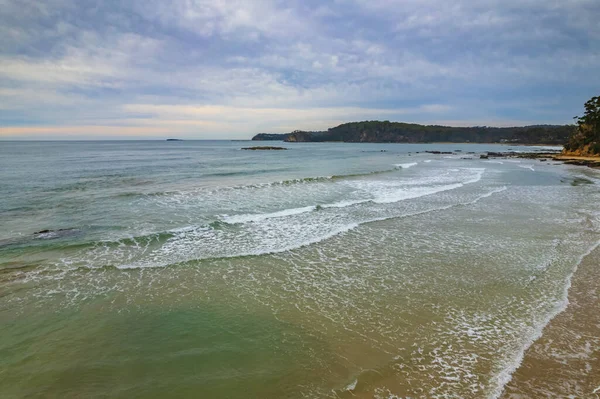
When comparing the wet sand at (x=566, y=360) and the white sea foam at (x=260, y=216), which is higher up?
the white sea foam at (x=260, y=216)

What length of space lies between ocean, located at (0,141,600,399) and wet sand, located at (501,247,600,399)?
0.18 m

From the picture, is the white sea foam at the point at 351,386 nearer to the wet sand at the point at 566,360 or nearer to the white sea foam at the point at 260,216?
the wet sand at the point at 566,360

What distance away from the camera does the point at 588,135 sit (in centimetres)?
6631

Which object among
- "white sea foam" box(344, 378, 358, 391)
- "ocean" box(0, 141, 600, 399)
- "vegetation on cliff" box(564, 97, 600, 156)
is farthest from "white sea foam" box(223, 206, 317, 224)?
"vegetation on cliff" box(564, 97, 600, 156)

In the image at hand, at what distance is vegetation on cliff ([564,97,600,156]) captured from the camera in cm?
6269

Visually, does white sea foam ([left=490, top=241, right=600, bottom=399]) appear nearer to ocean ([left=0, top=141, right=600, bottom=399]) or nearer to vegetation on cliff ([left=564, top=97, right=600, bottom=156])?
ocean ([left=0, top=141, right=600, bottom=399])

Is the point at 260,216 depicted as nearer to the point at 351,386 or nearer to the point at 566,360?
the point at 351,386

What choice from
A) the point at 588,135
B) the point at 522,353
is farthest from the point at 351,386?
the point at 588,135

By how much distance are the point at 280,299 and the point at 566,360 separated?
17.9 feet

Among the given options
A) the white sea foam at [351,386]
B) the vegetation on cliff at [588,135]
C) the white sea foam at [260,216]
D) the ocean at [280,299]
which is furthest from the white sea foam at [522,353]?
the vegetation on cliff at [588,135]

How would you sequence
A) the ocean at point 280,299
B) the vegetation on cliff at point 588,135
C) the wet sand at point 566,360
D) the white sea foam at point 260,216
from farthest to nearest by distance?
the vegetation on cliff at point 588,135, the white sea foam at point 260,216, the ocean at point 280,299, the wet sand at point 566,360

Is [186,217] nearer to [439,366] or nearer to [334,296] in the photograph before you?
[334,296]

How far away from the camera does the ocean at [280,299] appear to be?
5121mm

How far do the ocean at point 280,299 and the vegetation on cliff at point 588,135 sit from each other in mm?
61446
